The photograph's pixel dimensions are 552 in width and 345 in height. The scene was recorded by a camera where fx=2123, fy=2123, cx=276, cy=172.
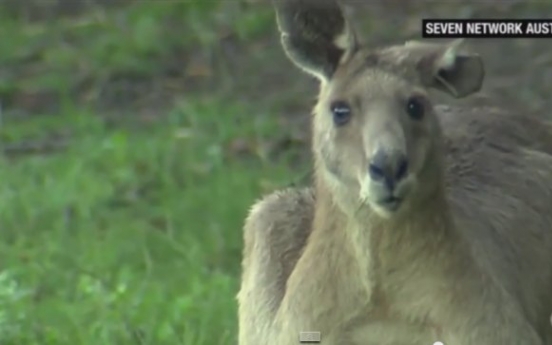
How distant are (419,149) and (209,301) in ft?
5.37

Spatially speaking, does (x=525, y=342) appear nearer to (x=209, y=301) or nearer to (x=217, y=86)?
(x=209, y=301)

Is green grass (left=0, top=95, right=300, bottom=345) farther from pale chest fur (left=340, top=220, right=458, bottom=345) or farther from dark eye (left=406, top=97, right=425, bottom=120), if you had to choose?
dark eye (left=406, top=97, right=425, bottom=120)

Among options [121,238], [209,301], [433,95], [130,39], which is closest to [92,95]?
[130,39]

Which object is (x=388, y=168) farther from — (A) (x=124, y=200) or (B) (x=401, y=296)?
(A) (x=124, y=200)

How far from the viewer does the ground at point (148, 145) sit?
6.33 meters

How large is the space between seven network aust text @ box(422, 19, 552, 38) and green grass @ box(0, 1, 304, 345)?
102 cm

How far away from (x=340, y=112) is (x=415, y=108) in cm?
19

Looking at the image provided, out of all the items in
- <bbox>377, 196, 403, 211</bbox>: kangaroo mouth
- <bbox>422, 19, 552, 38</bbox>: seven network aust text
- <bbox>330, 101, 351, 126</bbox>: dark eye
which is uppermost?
<bbox>422, 19, 552, 38</bbox>: seven network aust text

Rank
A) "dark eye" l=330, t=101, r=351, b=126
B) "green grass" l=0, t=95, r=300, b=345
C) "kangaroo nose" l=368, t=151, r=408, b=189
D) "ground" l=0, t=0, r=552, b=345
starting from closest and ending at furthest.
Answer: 1. "kangaroo nose" l=368, t=151, r=408, b=189
2. "dark eye" l=330, t=101, r=351, b=126
3. "green grass" l=0, t=95, r=300, b=345
4. "ground" l=0, t=0, r=552, b=345

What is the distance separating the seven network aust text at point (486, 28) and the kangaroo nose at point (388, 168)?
3.91ft

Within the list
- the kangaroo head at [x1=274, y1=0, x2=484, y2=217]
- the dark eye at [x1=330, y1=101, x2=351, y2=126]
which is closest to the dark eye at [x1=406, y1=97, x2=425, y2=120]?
the kangaroo head at [x1=274, y1=0, x2=484, y2=217]

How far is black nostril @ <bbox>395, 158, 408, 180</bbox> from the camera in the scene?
4.69 m

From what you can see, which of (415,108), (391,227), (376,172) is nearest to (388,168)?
(376,172)

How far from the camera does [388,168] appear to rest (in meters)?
4.68
